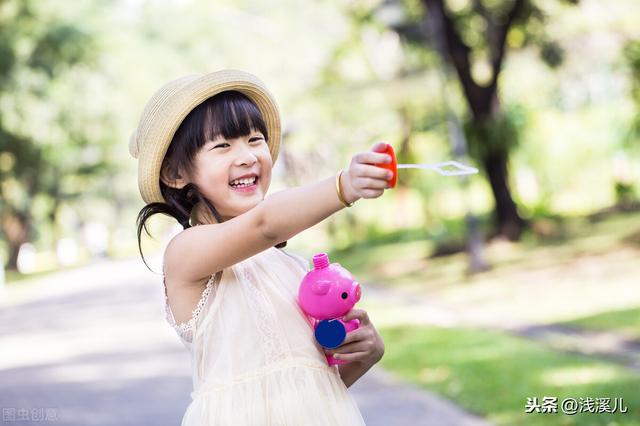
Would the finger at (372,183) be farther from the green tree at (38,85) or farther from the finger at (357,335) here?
the green tree at (38,85)

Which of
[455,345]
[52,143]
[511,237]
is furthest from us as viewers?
[52,143]

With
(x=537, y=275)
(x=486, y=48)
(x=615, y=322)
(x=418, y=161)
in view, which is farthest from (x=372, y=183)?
(x=418, y=161)

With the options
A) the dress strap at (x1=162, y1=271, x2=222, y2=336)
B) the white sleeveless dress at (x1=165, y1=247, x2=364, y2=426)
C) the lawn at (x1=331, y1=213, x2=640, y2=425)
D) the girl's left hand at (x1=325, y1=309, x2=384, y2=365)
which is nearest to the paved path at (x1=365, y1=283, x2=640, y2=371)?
the lawn at (x1=331, y1=213, x2=640, y2=425)

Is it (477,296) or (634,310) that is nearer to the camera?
(634,310)

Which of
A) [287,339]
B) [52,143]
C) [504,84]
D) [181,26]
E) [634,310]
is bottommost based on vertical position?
[634,310]

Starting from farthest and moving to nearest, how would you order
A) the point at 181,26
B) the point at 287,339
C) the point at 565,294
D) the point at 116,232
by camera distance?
1. the point at 116,232
2. the point at 181,26
3. the point at 565,294
4. the point at 287,339

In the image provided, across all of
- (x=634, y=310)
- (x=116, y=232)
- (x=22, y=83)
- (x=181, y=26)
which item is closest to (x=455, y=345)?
(x=634, y=310)

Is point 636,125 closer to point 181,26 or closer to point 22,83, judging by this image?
point 22,83

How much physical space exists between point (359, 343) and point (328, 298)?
0.18 meters

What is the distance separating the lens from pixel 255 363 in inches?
85.8

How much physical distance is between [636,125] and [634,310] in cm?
700

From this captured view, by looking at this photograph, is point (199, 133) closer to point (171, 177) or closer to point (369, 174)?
point (171, 177)

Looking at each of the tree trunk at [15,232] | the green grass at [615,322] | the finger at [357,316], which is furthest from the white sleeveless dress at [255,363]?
the tree trunk at [15,232]

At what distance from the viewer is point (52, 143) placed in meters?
28.3
